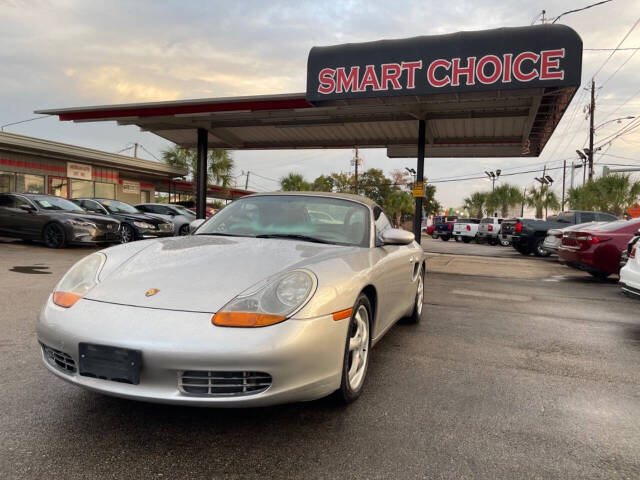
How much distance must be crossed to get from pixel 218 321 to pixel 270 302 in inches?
10.6

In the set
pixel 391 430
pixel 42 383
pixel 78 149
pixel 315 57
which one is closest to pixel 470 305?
pixel 391 430

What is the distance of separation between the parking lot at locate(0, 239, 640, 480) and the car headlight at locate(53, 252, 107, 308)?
63 cm

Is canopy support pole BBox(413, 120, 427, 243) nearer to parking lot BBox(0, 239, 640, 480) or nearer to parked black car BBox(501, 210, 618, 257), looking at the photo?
parked black car BBox(501, 210, 618, 257)

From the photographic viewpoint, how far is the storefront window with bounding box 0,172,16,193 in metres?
18.6

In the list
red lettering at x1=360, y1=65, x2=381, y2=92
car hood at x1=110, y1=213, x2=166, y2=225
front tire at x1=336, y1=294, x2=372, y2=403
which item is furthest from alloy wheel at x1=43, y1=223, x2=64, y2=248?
front tire at x1=336, y1=294, x2=372, y2=403

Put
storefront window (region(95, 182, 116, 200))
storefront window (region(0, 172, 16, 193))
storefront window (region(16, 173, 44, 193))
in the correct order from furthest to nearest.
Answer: storefront window (region(95, 182, 116, 200)), storefront window (region(16, 173, 44, 193)), storefront window (region(0, 172, 16, 193))

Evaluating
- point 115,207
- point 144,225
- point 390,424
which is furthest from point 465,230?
point 390,424

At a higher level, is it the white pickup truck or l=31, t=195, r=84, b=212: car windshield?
l=31, t=195, r=84, b=212: car windshield

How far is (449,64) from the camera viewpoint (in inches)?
384

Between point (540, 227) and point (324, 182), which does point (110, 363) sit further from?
point (324, 182)

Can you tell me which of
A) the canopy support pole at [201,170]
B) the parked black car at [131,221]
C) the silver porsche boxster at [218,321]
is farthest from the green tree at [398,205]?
the silver porsche boxster at [218,321]

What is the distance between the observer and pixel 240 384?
6.88 feet

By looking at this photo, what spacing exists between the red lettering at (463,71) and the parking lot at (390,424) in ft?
22.5

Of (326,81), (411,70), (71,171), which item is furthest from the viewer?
(71,171)
